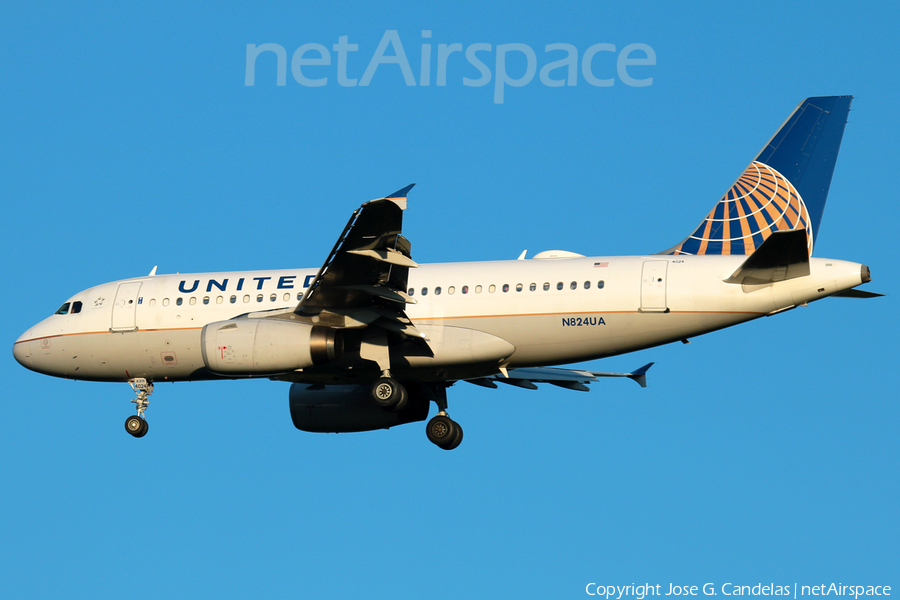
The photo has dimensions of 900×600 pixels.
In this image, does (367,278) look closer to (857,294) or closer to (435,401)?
(435,401)

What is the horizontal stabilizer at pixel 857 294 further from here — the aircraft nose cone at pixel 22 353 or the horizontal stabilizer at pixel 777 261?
the aircraft nose cone at pixel 22 353

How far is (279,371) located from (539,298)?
5.63 meters

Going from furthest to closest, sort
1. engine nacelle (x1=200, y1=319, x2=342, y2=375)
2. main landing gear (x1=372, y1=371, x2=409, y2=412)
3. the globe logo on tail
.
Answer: the globe logo on tail → main landing gear (x1=372, y1=371, x2=409, y2=412) → engine nacelle (x1=200, y1=319, x2=342, y2=375)

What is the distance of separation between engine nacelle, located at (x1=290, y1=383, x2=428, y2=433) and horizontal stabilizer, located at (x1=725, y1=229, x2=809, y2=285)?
360 inches

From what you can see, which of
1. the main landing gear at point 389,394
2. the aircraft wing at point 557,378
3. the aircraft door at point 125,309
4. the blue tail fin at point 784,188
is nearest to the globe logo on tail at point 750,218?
the blue tail fin at point 784,188

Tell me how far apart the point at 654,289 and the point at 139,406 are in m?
12.7

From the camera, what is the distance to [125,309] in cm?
2502

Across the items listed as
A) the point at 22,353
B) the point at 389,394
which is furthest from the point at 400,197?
the point at 22,353

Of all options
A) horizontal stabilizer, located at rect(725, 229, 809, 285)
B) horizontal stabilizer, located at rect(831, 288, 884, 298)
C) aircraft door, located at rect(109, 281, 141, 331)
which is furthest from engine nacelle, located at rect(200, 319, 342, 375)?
horizontal stabilizer, located at rect(831, 288, 884, 298)

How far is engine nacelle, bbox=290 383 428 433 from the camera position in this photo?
2664 centimetres

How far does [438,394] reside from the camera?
84.0ft

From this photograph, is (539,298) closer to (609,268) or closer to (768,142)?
(609,268)

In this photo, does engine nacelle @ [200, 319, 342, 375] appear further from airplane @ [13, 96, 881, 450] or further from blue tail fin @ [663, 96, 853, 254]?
blue tail fin @ [663, 96, 853, 254]

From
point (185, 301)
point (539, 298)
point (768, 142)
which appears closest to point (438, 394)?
point (539, 298)
